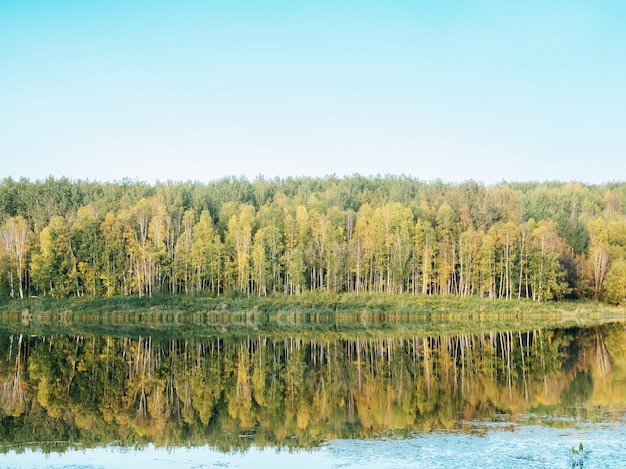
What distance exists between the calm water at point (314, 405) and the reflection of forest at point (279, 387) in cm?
6

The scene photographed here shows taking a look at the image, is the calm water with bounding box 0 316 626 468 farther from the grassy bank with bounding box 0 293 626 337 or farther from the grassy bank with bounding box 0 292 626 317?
the grassy bank with bounding box 0 292 626 317

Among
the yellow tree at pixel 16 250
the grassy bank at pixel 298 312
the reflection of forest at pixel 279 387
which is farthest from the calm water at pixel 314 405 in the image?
the yellow tree at pixel 16 250

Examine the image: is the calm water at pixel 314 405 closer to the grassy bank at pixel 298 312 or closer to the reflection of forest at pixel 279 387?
the reflection of forest at pixel 279 387

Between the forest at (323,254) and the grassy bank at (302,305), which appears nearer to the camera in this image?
the grassy bank at (302,305)

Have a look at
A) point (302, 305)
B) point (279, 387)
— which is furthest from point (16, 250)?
point (279, 387)

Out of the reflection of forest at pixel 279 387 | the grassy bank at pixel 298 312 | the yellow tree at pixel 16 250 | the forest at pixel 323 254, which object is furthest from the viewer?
the forest at pixel 323 254

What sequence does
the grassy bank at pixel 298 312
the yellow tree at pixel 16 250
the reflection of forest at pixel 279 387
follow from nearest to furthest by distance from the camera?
the reflection of forest at pixel 279 387
the grassy bank at pixel 298 312
the yellow tree at pixel 16 250

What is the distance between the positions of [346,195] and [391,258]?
37.2m

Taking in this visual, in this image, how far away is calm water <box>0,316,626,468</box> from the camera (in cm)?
1465

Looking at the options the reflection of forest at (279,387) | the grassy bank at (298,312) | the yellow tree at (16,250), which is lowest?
the grassy bank at (298,312)

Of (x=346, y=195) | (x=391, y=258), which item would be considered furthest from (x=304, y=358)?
(x=346, y=195)

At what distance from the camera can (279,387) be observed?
2433cm

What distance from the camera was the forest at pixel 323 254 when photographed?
75938 mm

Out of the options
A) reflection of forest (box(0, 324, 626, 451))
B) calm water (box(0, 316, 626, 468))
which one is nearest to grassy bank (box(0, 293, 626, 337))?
reflection of forest (box(0, 324, 626, 451))
